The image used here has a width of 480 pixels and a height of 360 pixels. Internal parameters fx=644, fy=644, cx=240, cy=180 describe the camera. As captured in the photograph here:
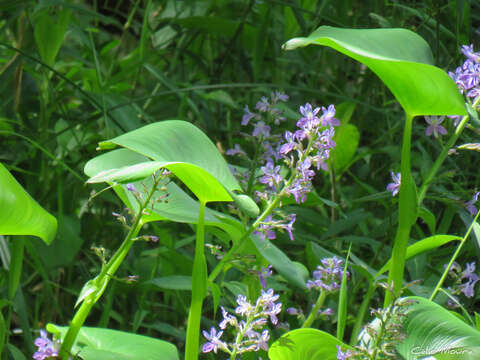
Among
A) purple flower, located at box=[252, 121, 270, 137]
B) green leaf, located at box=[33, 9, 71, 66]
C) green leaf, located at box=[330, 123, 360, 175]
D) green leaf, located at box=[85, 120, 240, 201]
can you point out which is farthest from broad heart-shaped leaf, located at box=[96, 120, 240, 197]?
green leaf, located at box=[33, 9, 71, 66]

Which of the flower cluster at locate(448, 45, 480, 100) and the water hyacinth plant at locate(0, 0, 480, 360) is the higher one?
the flower cluster at locate(448, 45, 480, 100)

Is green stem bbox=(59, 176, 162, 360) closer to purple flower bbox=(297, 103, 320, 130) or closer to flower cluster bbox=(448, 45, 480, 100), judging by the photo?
purple flower bbox=(297, 103, 320, 130)

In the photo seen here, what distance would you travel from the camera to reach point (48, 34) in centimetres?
99

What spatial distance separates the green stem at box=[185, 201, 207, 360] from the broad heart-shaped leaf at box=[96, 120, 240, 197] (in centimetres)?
4

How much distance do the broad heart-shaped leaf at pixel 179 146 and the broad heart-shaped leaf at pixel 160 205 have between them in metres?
0.03

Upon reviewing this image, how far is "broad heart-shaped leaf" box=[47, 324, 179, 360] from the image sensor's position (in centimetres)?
51

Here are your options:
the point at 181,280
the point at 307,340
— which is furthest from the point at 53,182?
the point at 307,340

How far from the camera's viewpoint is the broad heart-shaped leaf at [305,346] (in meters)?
0.50

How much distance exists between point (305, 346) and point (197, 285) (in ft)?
0.34

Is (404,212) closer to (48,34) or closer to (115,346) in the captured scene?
(115,346)

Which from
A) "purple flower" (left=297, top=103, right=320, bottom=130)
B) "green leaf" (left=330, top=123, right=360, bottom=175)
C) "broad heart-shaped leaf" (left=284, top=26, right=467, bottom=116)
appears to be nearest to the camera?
"broad heart-shaped leaf" (left=284, top=26, right=467, bottom=116)

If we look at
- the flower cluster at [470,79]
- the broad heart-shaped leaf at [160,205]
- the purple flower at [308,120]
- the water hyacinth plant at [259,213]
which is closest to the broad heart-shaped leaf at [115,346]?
the water hyacinth plant at [259,213]

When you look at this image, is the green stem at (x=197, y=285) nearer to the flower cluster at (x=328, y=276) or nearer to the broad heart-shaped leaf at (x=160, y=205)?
the broad heart-shaped leaf at (x=160, y=205)

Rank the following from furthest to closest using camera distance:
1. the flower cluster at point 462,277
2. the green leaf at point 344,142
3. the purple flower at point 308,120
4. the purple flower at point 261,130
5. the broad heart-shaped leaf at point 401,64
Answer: the green leaf at point 344,142, the purple flower at point 261,130, the flower cluster at point 462,277, the purple flower at point 308,120, the broad heart-shaped leaf at point 401,64
